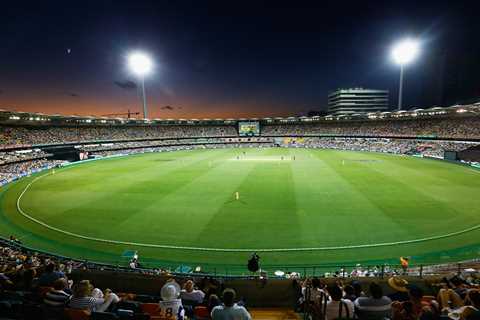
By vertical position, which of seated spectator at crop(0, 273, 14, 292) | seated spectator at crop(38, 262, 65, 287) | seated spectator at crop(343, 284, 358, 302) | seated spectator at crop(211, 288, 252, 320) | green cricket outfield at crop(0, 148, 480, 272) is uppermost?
seated spectator at crop(211, 288, 252, 320)

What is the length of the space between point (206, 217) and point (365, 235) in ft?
35.6

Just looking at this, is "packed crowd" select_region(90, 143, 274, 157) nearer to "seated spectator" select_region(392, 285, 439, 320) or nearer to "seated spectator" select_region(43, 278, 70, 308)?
"seated spectator" select_region(43, 278, 70, 308)

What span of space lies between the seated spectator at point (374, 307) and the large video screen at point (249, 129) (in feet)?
305

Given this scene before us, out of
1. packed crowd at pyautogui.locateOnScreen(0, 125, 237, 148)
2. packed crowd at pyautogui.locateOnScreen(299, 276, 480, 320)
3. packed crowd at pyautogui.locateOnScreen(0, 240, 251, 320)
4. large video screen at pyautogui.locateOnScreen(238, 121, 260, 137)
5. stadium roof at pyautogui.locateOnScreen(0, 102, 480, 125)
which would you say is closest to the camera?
packed crowd at pyautogui.locateOnScreen(0, 240, 251, 320)

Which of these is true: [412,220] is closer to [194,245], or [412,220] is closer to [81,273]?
[194,245]

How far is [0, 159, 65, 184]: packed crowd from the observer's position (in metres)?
38.2

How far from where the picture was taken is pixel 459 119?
60.2 m

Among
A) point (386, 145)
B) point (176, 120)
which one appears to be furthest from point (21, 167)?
point (386, 145)

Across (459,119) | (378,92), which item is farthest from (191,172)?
(378,92)

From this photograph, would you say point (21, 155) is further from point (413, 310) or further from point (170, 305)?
point (413, 310)

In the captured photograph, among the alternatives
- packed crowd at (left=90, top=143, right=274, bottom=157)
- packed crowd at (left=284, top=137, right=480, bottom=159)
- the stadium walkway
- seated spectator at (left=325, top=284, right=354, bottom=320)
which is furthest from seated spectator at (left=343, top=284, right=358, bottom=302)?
packed crowd at (left=90, top=143, right=274, bottom=157)

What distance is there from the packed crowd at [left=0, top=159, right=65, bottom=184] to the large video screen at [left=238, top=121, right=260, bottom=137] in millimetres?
56911

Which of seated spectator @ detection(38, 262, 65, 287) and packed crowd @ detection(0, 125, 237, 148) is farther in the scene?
packed crowd @ detection(0, 125, 237, 148)

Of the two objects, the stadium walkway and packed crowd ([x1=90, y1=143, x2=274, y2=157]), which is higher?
packed crowd ([x1=90, y1=143, x2=274, y2=157])
